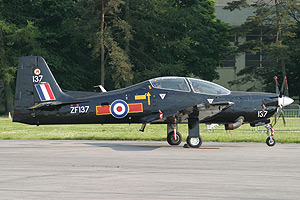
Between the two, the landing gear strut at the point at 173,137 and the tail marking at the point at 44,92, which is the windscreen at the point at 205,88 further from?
the tail marking at the point at 44,92

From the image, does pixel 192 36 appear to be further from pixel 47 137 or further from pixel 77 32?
pixel 47 137

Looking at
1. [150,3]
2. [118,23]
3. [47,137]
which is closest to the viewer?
[47,137]

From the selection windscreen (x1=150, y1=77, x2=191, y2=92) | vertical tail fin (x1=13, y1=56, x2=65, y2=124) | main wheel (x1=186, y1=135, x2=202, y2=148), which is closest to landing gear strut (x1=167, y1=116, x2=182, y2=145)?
main wheel (x1=186, y1=135, x2=202, y2=148)

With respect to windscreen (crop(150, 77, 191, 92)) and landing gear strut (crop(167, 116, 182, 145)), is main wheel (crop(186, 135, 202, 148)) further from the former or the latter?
windscreen (crop(150, 77, 191, 92))

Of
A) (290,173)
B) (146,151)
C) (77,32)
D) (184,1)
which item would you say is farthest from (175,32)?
(290,173)

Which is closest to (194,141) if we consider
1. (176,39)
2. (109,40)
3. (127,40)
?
(109,40)

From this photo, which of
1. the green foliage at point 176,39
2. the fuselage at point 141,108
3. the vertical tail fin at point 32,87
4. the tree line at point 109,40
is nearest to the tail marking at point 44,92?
the vertical tail fin at point 32,87

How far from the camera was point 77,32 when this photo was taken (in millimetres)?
56375

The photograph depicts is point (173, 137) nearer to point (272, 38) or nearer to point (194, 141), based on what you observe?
point (194, 141)

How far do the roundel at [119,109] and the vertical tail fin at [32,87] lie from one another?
77.0 inches

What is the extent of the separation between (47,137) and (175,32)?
4176cm

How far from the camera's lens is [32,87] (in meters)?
18.2

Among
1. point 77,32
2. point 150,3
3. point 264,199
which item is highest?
point 150,3

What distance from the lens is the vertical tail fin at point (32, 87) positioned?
18125 millimetres
